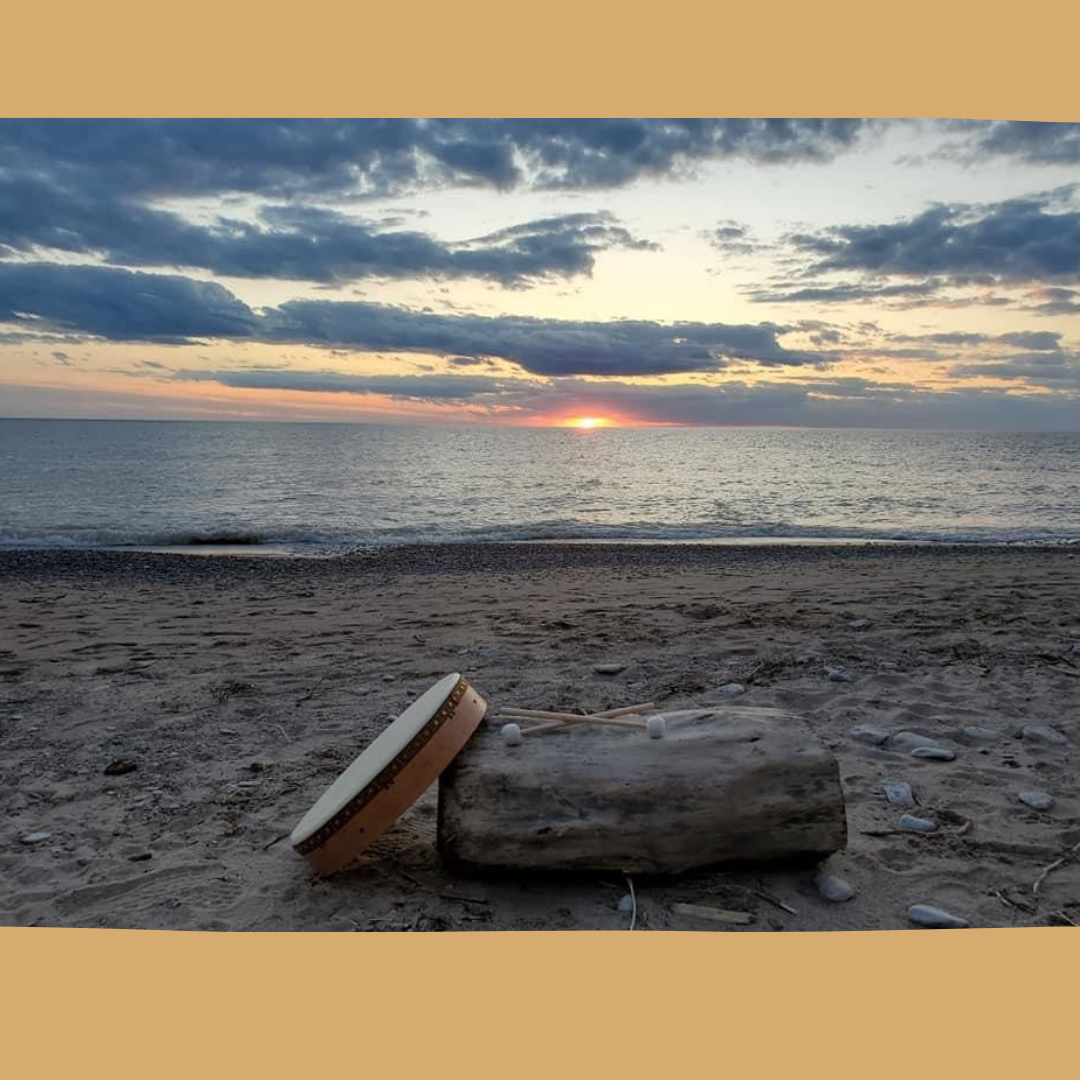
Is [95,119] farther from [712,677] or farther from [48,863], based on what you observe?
[712,677]

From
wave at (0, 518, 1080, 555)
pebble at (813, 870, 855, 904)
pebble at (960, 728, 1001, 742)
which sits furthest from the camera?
wave at (0, 518, 1080, 555)

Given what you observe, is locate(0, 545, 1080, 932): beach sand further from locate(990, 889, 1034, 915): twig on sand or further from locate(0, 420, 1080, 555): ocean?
locate(0, 420, 1080, 555): ocean

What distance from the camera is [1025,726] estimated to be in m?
4.27

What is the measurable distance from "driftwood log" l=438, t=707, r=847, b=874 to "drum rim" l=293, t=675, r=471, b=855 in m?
0.22

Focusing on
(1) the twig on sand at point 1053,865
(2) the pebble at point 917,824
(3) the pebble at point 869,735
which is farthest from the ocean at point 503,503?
(1) the twig on sand at point 1053,865

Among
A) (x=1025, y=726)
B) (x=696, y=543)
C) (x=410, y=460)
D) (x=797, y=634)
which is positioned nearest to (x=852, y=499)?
(x=696, y=543)

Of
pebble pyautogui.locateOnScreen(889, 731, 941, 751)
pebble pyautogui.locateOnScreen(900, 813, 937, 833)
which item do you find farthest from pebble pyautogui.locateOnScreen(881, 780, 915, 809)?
pebble pyautogui.locateOnScreen(889, 731, 941, 751)

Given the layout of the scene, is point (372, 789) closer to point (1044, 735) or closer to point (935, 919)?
point (935, 919)

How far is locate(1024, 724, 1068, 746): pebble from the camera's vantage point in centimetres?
410

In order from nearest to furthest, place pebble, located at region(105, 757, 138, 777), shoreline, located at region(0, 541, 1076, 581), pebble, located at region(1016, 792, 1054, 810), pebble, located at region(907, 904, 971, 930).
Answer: pebble, located at region(907, 904, 971, 930)
pebble, located at region(1016, 792, 1054, 810)
pebble, located at region(105, 757, 138, 777)
shoreline, located at region(0, 541, 1076, 581)

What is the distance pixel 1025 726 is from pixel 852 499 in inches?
1008

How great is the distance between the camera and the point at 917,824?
3.28 m

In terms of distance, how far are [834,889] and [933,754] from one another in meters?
1.41

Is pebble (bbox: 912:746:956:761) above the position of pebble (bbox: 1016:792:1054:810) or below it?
below
